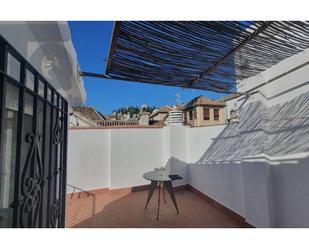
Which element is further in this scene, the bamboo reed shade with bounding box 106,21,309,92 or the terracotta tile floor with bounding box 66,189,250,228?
the terracotta tile floor with bounding box 66,189,250,228

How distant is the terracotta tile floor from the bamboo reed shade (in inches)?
117

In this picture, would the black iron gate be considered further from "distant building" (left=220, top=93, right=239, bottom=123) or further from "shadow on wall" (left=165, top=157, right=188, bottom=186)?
"shadow on wall" (left=165, top=157, right=188, bottom=186)

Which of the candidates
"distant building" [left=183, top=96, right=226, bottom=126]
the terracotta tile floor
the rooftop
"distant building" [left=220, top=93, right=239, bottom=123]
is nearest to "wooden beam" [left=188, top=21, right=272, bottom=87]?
"distant building" [left=220, top=93, right=239, bottom=123]

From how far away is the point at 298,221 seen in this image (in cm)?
230

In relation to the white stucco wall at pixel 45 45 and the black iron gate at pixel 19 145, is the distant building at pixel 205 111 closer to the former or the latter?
the white stucco wall at pixel 45 45

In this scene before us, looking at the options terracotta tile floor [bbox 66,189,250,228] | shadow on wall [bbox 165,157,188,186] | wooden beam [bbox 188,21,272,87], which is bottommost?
terracotta tile floor [bbox 66,189,250,228]

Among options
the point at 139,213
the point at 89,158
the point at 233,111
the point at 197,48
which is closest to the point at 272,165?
the point at 197,48

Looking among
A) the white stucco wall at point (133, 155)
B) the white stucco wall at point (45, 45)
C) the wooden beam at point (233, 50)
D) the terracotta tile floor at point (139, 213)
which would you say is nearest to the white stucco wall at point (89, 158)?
the white stucco wall at point (133, 155)

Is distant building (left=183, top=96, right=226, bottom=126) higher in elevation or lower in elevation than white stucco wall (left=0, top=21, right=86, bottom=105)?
higher

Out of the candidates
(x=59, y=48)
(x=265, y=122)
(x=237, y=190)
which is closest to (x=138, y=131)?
(x=237, y=190)

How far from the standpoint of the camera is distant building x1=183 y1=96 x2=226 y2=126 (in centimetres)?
1780

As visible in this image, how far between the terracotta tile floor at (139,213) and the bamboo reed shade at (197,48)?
2966mm
